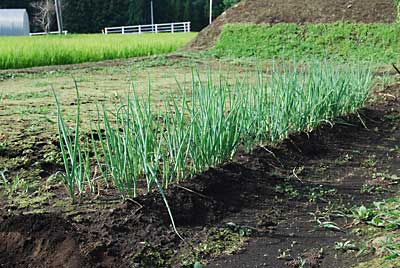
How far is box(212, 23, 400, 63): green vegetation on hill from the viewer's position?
9258 millimetres

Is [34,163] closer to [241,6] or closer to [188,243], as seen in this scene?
[188,243]

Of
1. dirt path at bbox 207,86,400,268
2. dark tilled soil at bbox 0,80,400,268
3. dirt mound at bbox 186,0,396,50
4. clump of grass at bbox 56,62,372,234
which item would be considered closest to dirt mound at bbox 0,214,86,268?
dark tilled soil at bbox 0,80,400,268

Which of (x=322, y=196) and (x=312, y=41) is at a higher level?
(x=312, y=41)

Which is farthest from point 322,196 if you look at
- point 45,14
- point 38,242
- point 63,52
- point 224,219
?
point 45,14

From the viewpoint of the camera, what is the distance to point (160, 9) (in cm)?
3544

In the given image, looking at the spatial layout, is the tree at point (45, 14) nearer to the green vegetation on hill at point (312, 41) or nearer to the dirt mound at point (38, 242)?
the green vegetation on hill at point (312, 41)

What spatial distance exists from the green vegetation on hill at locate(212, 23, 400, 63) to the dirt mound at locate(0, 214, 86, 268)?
7357 millimetres

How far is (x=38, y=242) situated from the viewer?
197 centimetres

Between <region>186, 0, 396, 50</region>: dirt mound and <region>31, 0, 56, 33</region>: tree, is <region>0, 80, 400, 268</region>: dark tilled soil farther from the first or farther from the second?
<region>31, 0, 56, 33</region>: tree

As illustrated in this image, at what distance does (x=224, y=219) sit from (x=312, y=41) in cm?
811

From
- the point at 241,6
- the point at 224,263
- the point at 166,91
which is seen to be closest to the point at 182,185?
the point at 224,263

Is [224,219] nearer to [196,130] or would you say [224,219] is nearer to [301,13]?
[196,130]

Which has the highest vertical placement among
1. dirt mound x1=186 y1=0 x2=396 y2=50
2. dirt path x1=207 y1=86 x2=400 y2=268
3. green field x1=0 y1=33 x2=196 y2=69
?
dirt mound x1=186 y1=0 x2=396 y2=50

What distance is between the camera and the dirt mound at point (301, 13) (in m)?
10.6
